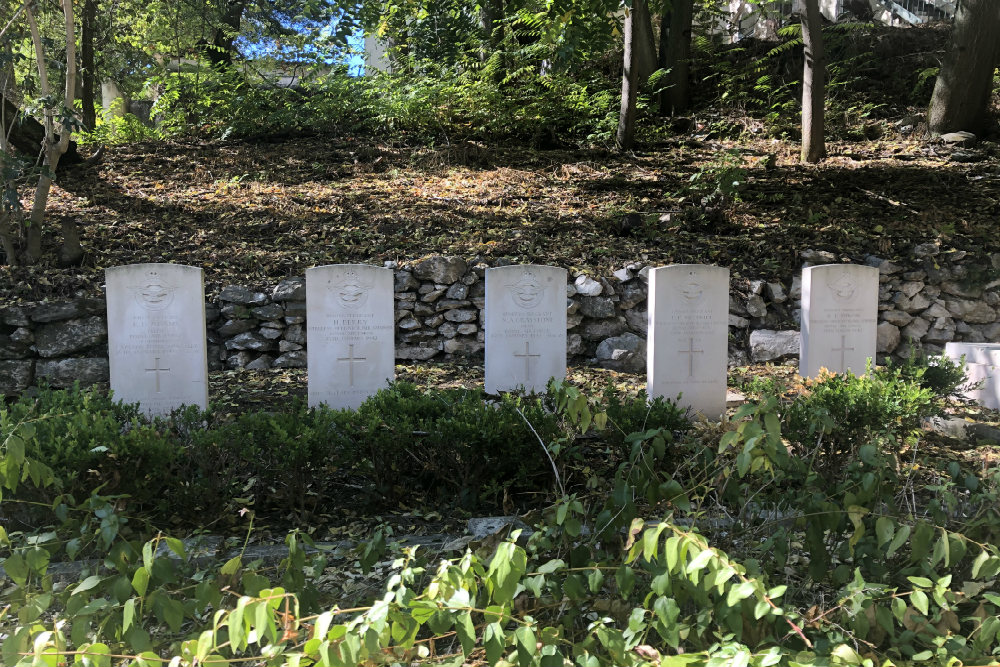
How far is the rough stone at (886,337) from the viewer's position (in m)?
8.85

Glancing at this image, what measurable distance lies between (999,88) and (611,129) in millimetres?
7388

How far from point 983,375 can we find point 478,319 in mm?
5195

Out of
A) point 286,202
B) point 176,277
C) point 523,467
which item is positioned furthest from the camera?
point 286,202

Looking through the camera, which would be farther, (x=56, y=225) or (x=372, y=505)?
(x=56, y=225)

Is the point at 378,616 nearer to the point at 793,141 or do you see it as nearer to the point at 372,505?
the point at 372,505

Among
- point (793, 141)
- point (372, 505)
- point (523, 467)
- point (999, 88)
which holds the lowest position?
point (372, 505)

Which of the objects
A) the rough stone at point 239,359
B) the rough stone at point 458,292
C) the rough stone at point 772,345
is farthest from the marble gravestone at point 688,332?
the rough stone at point 239,359

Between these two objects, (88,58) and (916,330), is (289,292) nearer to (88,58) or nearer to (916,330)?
(916,330)

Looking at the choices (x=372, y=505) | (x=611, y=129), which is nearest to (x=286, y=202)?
(x=611, y=129)

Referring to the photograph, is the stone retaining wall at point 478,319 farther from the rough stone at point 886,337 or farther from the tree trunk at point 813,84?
the tree trunk at point 813,84

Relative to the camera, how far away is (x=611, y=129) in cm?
1292

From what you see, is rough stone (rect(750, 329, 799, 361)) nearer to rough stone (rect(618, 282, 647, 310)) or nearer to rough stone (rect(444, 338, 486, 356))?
rough stone (rect(618, 282, 647, 310))

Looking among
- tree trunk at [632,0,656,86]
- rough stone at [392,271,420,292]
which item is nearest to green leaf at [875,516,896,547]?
rough stone at [392,271,420,292]

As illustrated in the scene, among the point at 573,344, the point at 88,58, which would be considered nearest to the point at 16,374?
the point at 573,344
